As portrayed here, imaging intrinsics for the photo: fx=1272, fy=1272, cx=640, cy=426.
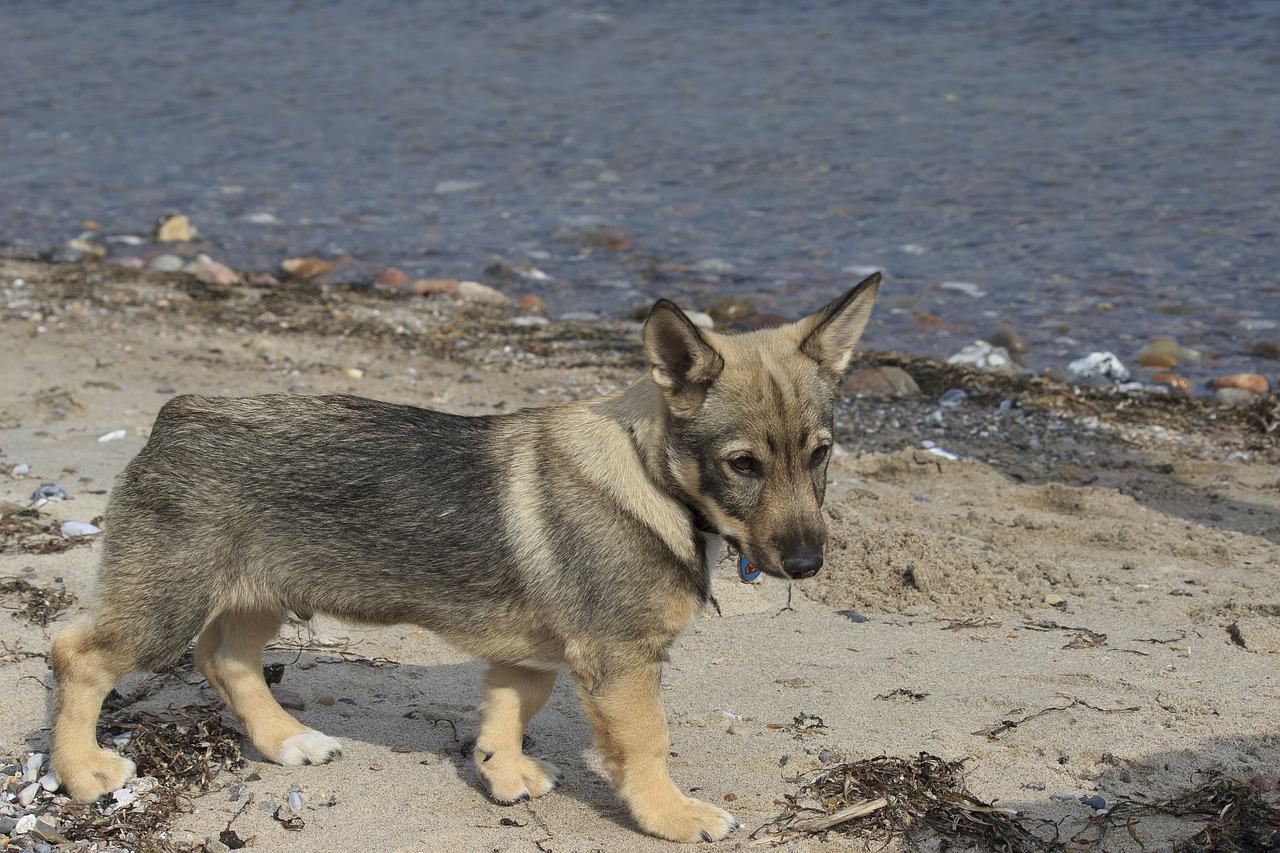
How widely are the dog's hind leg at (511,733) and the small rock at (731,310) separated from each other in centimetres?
680

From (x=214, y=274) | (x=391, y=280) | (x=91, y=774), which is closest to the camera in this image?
(x=91, y=774)

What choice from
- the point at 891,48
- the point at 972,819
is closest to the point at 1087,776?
the point at 972,819

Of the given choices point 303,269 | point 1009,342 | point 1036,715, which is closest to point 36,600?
point 1036,715

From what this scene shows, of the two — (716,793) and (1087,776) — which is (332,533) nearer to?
(716,793)

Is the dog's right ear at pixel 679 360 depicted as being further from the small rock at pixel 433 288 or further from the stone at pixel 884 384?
the small rock at pixel 433 288

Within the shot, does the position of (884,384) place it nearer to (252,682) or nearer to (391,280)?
(391,280)

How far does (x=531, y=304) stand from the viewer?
459 inches

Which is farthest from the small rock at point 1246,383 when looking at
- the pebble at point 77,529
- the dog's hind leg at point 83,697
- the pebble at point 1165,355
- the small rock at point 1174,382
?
the dog's hind leg at point 83,697

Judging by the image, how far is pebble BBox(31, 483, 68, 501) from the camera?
255 inches

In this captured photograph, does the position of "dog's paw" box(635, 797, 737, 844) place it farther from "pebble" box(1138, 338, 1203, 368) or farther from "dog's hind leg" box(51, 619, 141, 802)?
"pebble" box(1138, 338, 1203, 368)

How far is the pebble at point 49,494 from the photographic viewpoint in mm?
6478

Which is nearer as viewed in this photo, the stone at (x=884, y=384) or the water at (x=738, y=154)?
the stone at (x=884, y=384)

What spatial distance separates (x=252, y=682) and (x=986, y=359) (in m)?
6.64

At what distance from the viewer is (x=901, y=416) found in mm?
8602
